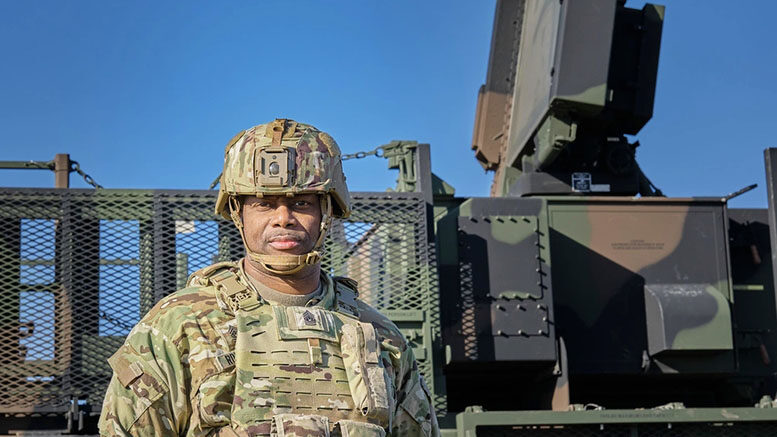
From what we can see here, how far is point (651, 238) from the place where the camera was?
721 cm

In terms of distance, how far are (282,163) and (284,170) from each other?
0.02m

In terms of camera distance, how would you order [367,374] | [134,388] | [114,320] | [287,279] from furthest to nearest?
[114,320]
[287,279]
[367,374]
[134,388]

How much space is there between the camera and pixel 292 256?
11.1 ft

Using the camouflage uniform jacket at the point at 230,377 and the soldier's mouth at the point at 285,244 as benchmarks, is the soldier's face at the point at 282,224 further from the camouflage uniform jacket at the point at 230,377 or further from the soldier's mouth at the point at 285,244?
the camouflage uniform jacket at the point at 230,377

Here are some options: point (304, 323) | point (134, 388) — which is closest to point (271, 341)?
point (304, 323)

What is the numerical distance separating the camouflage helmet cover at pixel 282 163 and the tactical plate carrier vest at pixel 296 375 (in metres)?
0.29

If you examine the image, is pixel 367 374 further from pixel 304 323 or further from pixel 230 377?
pixel 230 377

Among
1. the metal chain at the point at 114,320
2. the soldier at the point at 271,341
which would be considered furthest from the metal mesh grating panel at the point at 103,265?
the soldier at the point at 271,341

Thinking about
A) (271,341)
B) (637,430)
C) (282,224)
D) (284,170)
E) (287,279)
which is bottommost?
(637,430)

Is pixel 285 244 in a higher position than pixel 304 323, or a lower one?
higher

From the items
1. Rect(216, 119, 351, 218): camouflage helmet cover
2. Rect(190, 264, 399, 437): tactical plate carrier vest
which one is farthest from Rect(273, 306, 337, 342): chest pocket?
Rect(216, 119, 351, 218): camouflage helmet cover

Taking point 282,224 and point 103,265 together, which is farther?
point 103,265

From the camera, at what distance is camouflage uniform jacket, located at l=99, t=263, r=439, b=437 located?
322 cm

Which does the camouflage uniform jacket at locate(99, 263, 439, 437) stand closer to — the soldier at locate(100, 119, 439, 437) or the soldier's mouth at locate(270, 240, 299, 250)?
the soldier at locate(100, 119, 439, 437)
